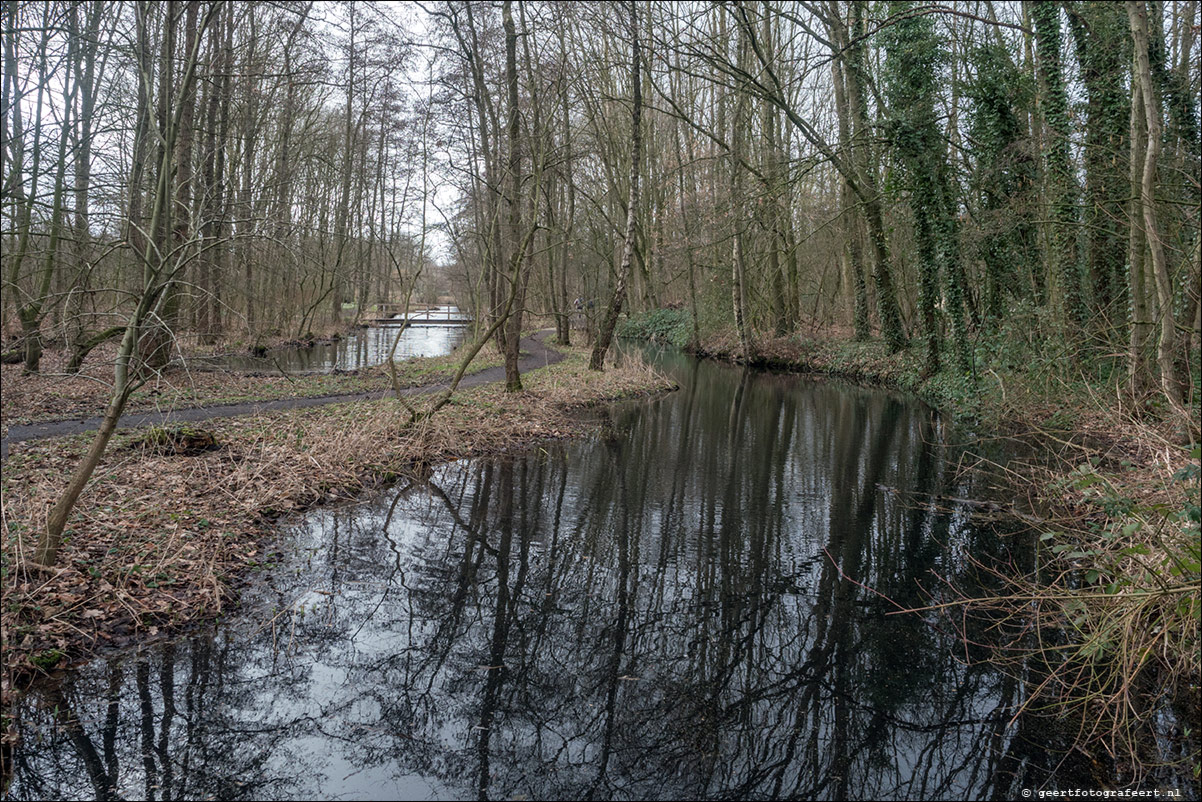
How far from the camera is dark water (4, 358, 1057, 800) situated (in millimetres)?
3598

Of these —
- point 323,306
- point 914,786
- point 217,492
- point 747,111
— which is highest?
point 747,111

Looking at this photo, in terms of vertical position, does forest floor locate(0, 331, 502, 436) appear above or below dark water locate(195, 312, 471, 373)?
below

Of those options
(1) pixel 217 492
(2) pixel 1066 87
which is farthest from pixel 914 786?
(2) pixel 1066 87

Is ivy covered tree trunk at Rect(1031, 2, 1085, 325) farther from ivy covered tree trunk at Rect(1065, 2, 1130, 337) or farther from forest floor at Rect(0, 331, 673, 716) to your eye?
forest floor at Rect(0, 331, 673, 716)

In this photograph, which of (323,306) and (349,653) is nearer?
(349,653)

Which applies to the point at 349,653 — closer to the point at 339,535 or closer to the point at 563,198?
the point at 339,535

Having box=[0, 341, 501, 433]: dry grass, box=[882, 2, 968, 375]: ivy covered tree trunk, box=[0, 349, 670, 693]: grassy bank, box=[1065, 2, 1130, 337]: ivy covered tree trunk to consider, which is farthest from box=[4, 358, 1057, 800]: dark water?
box=[882, 2, 968, 375]: ivy covered tree trunk

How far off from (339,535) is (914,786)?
5357 mm

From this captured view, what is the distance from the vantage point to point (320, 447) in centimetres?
909

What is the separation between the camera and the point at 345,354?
966 inches

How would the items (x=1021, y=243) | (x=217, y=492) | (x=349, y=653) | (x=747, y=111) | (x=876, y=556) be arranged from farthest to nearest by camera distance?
1. (x=747, y=111)
2. (x=1021, y=243)
3. (x=217, y=492)
4. (x=876, y=556)
5. (x=349, y=653)

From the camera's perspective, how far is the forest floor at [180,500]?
4.69 metres

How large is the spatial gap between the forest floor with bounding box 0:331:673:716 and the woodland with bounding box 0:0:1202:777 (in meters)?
0.37

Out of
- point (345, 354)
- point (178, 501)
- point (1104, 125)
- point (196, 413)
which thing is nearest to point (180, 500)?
point (178, 501)
